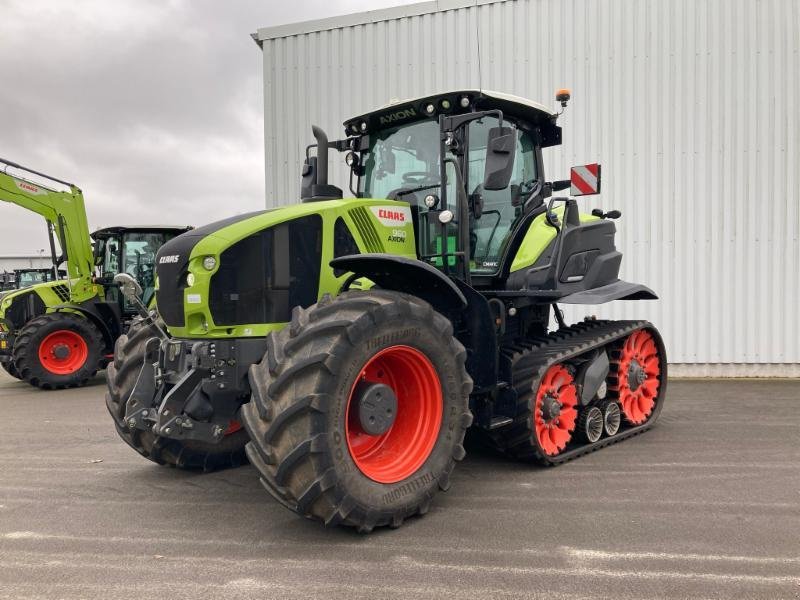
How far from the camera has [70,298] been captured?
11.0 meters

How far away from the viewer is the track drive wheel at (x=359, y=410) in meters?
3.27

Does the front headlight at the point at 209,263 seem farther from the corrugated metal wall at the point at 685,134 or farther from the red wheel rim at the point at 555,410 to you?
the corrugated metal wall at the point at 685,134

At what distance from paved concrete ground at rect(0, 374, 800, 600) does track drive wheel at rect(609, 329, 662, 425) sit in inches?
21.0

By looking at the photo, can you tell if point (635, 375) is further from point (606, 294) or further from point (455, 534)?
point (455, 534)

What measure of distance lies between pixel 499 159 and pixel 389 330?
60.1 inches

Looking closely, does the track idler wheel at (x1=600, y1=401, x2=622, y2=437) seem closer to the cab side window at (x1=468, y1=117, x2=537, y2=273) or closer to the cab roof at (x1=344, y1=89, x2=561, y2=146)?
the cab side window at (x1=468, y1=117, x2=537, y2=273)

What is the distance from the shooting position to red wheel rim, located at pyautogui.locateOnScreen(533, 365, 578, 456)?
5.01m

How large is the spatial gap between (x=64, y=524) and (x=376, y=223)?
2733mm

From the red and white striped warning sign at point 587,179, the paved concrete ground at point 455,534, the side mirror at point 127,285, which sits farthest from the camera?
the red and white striped warning sign at point 587,179

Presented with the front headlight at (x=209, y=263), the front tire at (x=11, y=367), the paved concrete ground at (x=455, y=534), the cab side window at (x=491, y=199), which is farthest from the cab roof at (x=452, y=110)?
the front tire at (x=11, y=367)

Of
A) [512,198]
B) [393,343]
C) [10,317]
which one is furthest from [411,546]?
[10,317]

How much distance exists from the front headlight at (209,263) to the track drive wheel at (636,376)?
383cm

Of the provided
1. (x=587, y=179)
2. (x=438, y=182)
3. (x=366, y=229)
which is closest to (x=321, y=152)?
(x=366, y=229)

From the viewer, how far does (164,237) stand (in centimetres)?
1138
